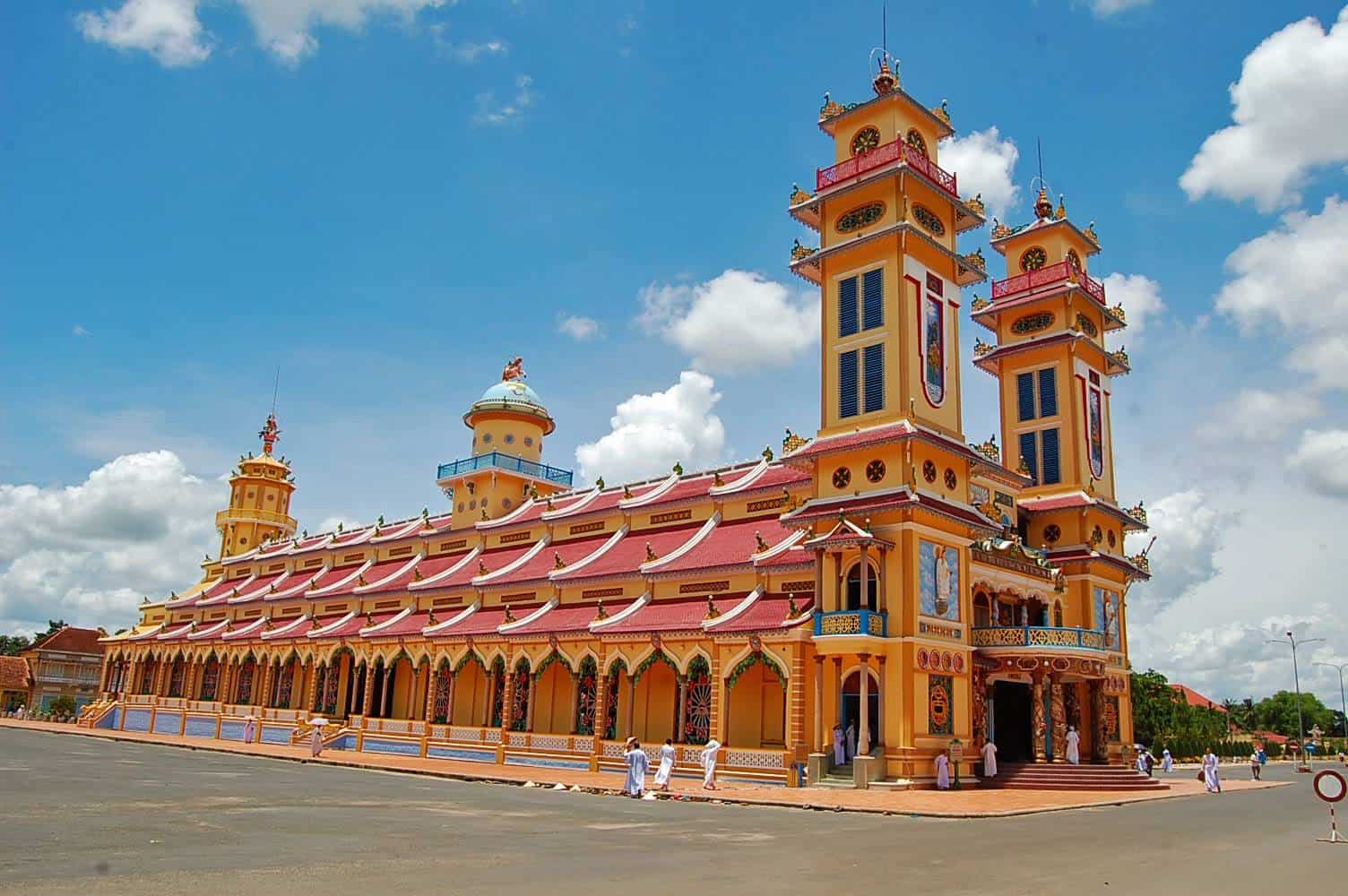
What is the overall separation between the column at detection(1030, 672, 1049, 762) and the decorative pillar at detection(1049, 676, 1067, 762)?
46 centimetres

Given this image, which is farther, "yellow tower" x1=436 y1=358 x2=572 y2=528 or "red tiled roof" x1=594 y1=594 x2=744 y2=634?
"yellow tower" x1=436 y1=358 x2=572 y2=528

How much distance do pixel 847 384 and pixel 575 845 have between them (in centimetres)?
2135

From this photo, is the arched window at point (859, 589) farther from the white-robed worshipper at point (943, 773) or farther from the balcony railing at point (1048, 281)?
the balcony railing at point (1048, 281)

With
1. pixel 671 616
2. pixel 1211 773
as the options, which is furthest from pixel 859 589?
pixel 1211 773

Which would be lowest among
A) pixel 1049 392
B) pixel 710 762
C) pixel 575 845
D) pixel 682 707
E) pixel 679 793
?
pixel 679 793

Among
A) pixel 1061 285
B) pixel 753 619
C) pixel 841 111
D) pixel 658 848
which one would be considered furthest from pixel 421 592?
pixel 658 848

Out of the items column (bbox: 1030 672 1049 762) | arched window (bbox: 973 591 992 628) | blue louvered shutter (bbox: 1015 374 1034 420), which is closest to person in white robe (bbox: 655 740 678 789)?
arched window (bbox: 973 591 992 628)

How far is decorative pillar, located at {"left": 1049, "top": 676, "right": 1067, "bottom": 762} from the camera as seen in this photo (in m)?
32.9

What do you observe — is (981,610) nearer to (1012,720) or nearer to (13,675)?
(1012,720)

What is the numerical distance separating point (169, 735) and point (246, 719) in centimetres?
677

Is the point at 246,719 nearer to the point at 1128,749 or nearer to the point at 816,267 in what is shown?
the point at 816,267

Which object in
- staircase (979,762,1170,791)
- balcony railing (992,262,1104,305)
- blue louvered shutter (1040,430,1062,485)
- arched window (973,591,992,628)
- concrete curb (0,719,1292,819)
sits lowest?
concrete curb (0,719,1292,819)

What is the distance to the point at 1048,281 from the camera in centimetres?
4112

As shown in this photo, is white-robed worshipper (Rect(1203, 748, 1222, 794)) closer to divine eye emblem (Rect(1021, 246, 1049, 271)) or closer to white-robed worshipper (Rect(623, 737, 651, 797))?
white-robed worshipper (Rect(623, 737, 651, 797))
